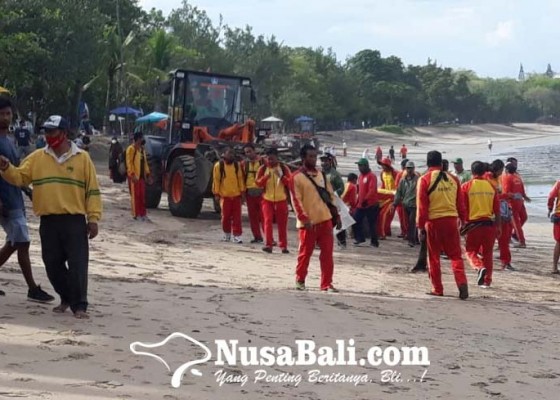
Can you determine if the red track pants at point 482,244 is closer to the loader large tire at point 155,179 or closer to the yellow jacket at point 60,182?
the yellow jacket at point 60,182

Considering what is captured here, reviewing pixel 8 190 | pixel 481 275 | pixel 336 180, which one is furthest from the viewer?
pixel 336 180

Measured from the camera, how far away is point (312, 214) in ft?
33.6

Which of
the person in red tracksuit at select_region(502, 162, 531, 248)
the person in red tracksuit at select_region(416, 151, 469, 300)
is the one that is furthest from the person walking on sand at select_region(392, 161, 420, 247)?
the person in red tracksuit at select_region(416, 151, 469, 300)

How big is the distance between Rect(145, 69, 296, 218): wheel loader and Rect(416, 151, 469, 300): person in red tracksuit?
8011 millimetres

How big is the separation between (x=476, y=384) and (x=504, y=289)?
548 cm

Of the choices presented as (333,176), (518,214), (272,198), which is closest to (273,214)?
(272,198)

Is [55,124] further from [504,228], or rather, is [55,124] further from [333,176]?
[333,176]

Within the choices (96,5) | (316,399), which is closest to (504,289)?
(316,399)

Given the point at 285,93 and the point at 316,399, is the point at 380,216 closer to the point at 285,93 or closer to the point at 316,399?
the point at 316,399

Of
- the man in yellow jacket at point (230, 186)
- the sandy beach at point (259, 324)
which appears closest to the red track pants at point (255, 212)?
the man in yellow jacket at point (230, 186)

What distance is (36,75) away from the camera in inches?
1369

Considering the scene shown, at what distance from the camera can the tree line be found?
34188mm

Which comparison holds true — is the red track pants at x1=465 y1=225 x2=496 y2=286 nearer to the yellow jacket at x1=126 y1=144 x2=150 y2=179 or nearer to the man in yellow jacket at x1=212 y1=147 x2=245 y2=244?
the man in yellow jacket at x1=212 y1=147 x2=245 y2=244

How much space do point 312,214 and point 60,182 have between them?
11.2ft
